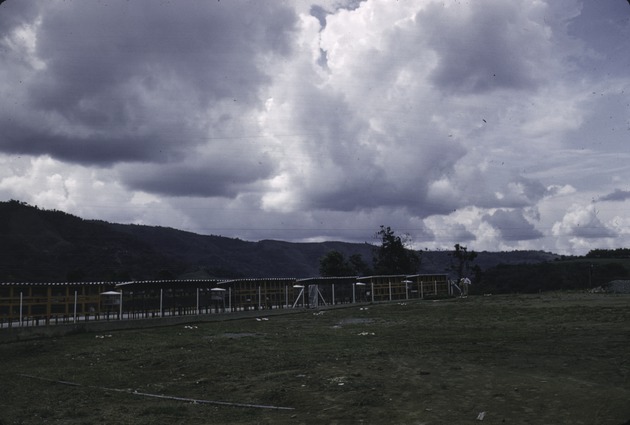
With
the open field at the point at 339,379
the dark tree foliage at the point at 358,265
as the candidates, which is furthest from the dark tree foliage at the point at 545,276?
the open field at the point at 339,379

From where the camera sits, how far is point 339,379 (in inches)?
495

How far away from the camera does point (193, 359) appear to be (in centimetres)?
1716

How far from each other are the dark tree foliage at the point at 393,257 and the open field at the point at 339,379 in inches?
2841

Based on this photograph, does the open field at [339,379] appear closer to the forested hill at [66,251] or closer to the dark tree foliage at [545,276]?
the dark tree foliage at [545,276]

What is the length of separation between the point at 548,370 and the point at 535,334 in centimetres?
792

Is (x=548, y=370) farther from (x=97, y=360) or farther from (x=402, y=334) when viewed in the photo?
(x=97, y=360)

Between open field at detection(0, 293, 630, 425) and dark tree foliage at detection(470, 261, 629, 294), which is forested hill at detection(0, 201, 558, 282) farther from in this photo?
open field at detection(0, 293, 630, 425)

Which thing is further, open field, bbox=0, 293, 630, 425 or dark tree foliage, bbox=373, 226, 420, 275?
dark tree foliage, bbox=373, 226, 420, 275

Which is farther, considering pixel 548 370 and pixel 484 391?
pixel 548 370

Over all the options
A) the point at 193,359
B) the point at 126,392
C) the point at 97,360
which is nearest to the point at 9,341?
the point at 97,360

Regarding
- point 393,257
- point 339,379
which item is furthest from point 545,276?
point 339,379

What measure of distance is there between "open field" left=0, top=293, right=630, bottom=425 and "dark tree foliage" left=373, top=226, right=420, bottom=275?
72152 mm

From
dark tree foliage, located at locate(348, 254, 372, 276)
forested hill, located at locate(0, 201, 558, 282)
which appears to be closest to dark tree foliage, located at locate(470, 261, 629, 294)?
forested hill, located at locate(0, 201, 558, 282)

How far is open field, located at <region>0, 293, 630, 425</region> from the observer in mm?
9664
